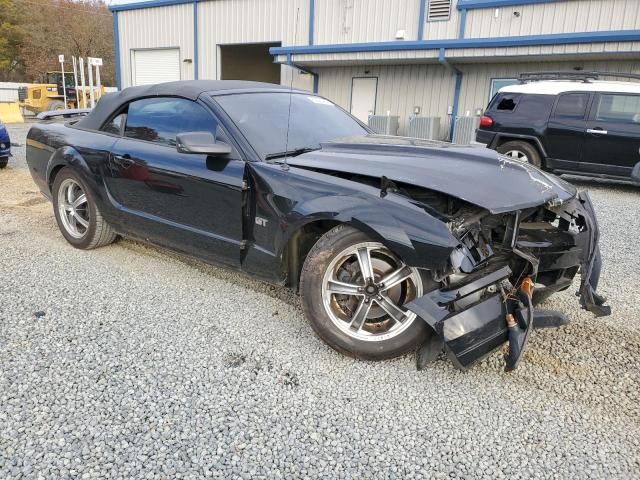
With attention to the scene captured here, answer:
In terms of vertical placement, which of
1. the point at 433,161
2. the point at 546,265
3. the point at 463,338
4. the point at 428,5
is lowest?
the point at 463,338

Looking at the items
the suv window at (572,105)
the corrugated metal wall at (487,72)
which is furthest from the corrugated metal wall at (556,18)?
the suv window at (572,105)

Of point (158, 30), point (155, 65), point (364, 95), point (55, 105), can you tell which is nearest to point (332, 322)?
point (364, 95)

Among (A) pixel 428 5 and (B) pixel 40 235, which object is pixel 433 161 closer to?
(B) pixel 40 235

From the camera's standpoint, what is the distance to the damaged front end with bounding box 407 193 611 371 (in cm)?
243

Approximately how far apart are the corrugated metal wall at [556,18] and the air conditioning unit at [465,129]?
8.70ft

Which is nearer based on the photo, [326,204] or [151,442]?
[151,442]

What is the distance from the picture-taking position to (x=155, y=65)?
21844 mm

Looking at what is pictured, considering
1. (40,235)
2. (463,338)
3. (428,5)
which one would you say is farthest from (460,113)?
(463,338)

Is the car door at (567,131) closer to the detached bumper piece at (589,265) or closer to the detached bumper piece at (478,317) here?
A: the detached bumper piece at (589,265)

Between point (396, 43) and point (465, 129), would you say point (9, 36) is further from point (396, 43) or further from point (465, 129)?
point (465, 129)

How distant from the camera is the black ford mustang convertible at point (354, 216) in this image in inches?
99.7

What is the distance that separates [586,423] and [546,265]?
0.91 meters

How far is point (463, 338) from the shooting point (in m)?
2.40

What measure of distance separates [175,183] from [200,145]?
0.53 meters
